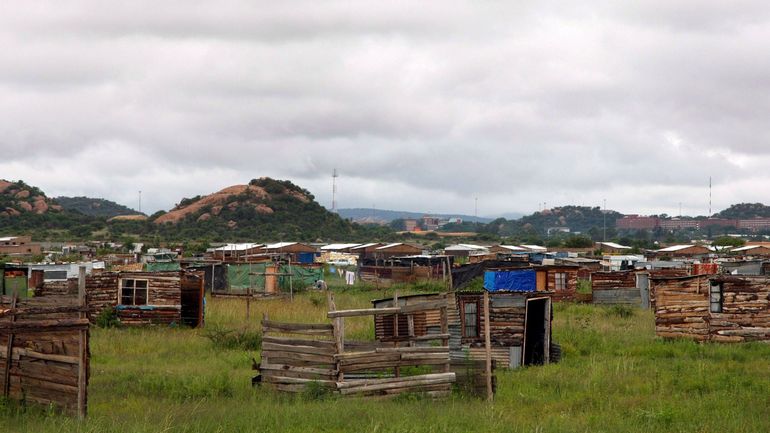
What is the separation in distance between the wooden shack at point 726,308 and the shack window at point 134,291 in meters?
19.4

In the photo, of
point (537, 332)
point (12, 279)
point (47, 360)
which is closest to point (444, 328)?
point (47, 360)

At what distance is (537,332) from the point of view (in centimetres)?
2614

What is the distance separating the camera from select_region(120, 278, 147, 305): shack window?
30969 millimetres

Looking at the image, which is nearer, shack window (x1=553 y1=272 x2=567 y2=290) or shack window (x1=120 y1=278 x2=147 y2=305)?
shack window (x1=120 y1=278 x2=147 y2=305)

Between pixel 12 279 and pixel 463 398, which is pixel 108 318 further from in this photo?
pixel 463 398

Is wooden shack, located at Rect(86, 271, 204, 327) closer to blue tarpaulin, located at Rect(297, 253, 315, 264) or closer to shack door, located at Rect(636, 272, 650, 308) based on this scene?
shack door, located at Rect(636, 272, 650, 308)

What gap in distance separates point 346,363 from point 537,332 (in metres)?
11.3

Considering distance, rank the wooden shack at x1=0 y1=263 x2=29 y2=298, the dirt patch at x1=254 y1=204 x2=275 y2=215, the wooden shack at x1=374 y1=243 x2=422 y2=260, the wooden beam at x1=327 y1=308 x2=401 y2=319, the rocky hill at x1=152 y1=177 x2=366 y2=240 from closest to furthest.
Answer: the wooden beam at x1=327 y1=308 x2=401 y2=319 < the wooden shack at x1=0 y1=263 x2=29 y2=298 < the wooden shack at x1=374 y1=243 x2=422 y2=260 < the rocky hill at x1=152 y1=177 x2=366 y2=240 < the dirt patch at x1=254 y1=204 x2=275 y2=215

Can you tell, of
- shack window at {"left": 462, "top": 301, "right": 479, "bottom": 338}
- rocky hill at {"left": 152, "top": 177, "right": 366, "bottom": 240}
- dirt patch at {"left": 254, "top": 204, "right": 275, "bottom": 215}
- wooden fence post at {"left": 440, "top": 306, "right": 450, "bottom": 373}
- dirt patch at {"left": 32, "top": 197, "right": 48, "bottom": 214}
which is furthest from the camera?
dirt patch at {"left": 254, "top": 204, "right": 275, "bottom": 215}

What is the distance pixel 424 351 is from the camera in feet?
55.3

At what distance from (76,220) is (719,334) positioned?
130 meters

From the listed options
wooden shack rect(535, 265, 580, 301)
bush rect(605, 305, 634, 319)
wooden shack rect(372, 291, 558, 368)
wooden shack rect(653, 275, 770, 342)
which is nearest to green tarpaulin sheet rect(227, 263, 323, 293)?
wooden shack rect(535, 265, 580, 301)

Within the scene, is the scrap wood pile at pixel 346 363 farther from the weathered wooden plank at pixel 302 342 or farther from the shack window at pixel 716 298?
the shack window at pixel 716 298

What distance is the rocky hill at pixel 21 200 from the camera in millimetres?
138875
